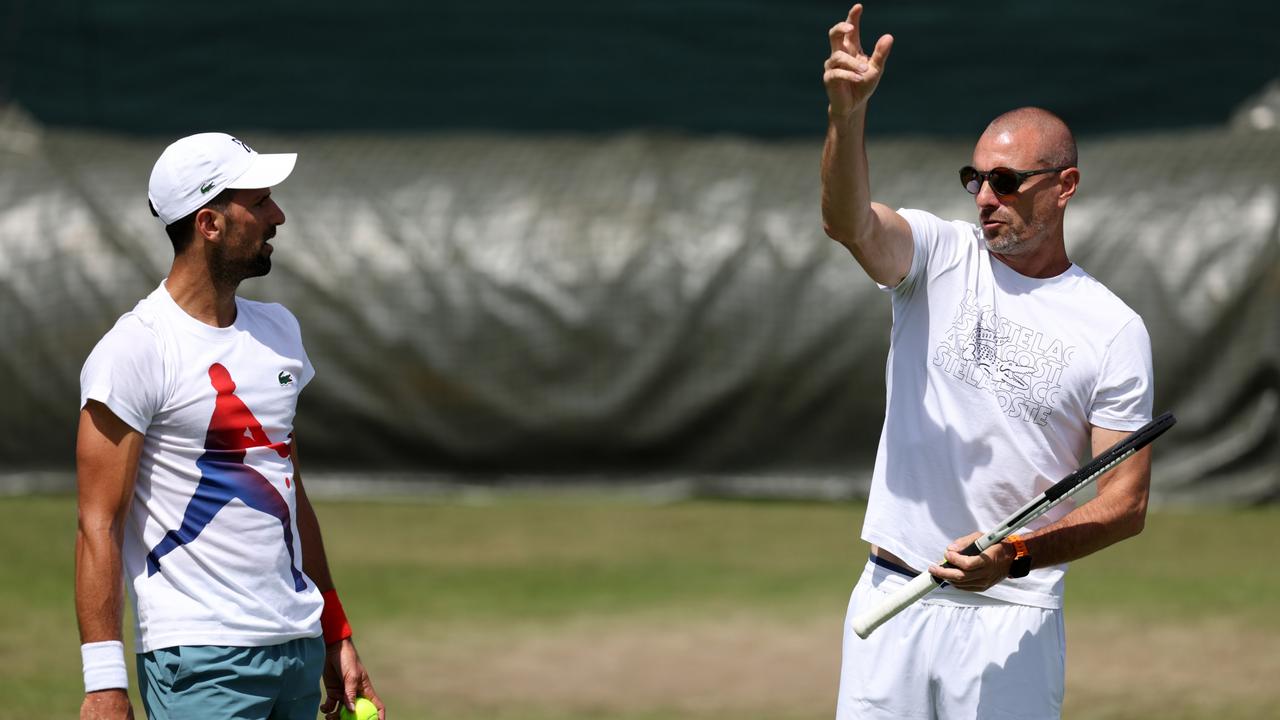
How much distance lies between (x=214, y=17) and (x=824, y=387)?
710 cm

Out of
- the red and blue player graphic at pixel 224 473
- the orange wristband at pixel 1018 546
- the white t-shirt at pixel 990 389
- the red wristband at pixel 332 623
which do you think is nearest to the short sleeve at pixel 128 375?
the red and blue player graphic at pixel 224 473

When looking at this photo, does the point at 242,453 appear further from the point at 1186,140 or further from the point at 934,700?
the point at 1186,140

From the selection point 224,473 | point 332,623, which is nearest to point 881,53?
point 224,473

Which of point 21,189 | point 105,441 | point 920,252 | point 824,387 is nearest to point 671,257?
point 824,387

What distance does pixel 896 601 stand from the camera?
402 centimetres

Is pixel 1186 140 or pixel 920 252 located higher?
pixel 1186 140

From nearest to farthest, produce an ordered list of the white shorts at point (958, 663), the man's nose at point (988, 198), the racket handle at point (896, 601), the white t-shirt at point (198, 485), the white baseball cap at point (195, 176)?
the white t-shirt at point (198, 485) → the white baseball cap at point (195, 176) → the racket handle at point (896, 601) → the white shorts at point (958, 663) → the man's nose at point (988, 198)

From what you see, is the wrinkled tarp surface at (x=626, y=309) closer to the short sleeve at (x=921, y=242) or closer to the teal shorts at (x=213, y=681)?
the short sleeve at (x=921, y=242)

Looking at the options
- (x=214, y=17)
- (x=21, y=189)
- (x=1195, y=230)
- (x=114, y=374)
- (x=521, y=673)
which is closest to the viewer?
(x=114, y=374)

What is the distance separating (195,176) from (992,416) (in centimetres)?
200

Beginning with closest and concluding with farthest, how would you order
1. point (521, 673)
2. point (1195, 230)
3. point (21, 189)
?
1. point (521, 673)
2. point (1195, 230)
3. point (21, 189)

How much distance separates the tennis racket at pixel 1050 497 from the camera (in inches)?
155

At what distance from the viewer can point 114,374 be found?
3662 mm

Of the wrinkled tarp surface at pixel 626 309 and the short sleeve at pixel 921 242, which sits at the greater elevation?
the wrinkled tarp surface at pixel 626 309
